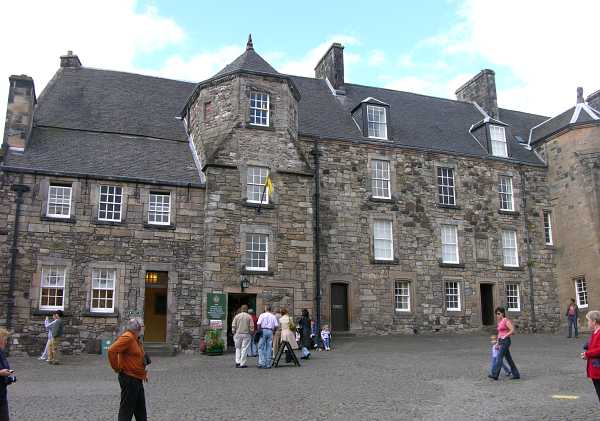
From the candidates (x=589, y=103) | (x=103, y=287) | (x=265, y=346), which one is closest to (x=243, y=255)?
(x=103, y=287)

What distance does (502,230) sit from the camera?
2812cm

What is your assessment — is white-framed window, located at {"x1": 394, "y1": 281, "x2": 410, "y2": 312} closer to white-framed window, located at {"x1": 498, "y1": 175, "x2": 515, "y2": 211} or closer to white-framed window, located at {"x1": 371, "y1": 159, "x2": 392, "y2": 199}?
white-framed window, located at {"x1": 371, "y1": 159, "x2": 392, "y2": 199}

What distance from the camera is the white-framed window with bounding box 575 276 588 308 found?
1090 inches

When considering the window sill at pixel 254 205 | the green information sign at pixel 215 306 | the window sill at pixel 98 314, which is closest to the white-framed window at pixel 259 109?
the window sill at pixel 254 205

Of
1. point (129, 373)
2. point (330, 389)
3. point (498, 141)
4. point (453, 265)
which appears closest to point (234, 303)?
point (453, 265)

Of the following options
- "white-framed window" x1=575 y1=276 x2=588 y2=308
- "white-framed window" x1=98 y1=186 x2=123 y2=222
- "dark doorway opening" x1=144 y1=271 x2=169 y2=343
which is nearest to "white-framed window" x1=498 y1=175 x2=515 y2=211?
"white-framed window" x1=575 y1=276 x2=588 y2=308

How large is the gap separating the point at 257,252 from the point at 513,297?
12.7 meters

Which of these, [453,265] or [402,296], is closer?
[402,296]

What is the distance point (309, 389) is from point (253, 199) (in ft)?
37.2

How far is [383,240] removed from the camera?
2578 cm

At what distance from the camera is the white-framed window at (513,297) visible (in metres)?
27.6

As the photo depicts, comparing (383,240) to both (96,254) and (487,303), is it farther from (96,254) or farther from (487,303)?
(96,254)

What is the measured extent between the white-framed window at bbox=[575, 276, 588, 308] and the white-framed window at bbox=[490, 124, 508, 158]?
21.7 feet

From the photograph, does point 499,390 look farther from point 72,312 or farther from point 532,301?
point 532,301
